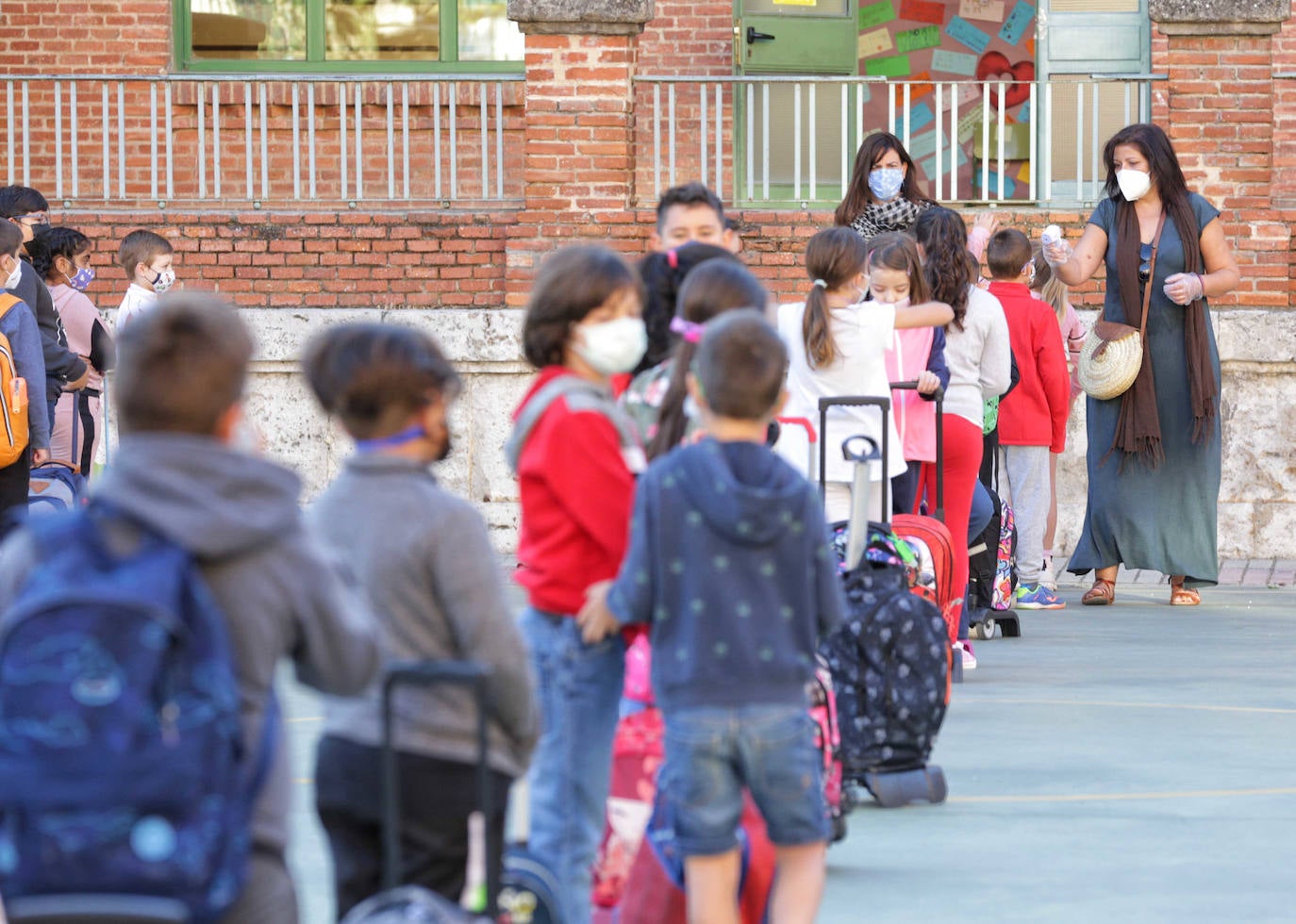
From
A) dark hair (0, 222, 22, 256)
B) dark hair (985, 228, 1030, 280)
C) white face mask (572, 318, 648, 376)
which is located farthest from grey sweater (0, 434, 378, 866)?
dark hair (985, 228, 1030, 280)

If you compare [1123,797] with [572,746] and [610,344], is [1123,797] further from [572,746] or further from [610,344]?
[610,344]

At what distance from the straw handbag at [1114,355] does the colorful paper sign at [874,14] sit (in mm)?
6178

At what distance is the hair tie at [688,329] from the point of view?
15.4 feet

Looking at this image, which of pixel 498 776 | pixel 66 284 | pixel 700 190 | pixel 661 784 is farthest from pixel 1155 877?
pixel 66 284

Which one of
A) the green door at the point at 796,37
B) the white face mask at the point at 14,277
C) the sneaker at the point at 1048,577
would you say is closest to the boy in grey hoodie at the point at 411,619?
the white face mask at the point at 14,277

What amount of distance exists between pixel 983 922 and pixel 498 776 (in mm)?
1856

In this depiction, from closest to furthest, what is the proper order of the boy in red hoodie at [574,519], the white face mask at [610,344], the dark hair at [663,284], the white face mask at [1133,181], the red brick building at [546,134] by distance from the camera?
the boy in red hoodie at [574,519], the white face mask at [610,344], the dark hair at [663,284], the white face mask at [1133,181], the red brick building at [546,134]

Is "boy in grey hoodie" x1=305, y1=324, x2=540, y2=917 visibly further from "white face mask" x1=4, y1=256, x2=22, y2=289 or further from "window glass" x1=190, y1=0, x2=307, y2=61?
"window glass" x1=190, y1=0, x2=307, y2=61

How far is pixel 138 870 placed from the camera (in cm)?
268

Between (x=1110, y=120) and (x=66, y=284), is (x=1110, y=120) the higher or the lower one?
the higher one

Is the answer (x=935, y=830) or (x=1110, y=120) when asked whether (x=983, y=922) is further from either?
(x=1110, y=120)

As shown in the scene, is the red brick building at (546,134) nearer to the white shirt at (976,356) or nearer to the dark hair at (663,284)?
the white shirt at (976,356)

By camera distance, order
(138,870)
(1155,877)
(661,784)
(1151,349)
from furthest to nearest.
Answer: (1151,349)
(1155,877)
(661,784)
(138,870)

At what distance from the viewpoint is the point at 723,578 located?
13.2ft
